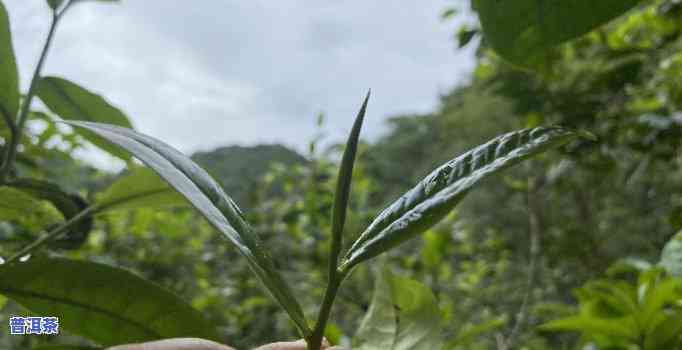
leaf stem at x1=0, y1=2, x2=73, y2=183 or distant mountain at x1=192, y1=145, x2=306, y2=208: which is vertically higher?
distant mountain at x1=192, y1=145, x2=306, y2=208

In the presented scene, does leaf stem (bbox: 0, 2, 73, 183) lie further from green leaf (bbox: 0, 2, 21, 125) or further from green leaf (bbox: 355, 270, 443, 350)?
green leaf (bbox: 355, 270, 443, 350)

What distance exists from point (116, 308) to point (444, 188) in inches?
11.4

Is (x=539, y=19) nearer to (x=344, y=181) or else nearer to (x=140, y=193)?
(x=344, y=181)

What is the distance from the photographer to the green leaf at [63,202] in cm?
63

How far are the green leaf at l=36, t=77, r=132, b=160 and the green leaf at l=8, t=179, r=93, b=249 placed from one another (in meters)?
0.07

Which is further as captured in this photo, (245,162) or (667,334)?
(245,162)

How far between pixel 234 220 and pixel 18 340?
54.7 inches

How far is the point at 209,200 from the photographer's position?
362 mm

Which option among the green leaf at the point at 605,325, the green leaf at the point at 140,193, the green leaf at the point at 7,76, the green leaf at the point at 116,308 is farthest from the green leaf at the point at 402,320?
the green leaf at the point at 605,325

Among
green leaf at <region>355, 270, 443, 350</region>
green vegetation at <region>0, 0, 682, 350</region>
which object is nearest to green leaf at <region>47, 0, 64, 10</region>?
green vegetation at <region>0, 0, 682, 350</region>

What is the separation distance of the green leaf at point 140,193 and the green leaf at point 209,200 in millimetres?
230

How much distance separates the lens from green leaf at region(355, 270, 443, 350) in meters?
0.45

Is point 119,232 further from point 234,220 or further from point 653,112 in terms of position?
point 234,220
